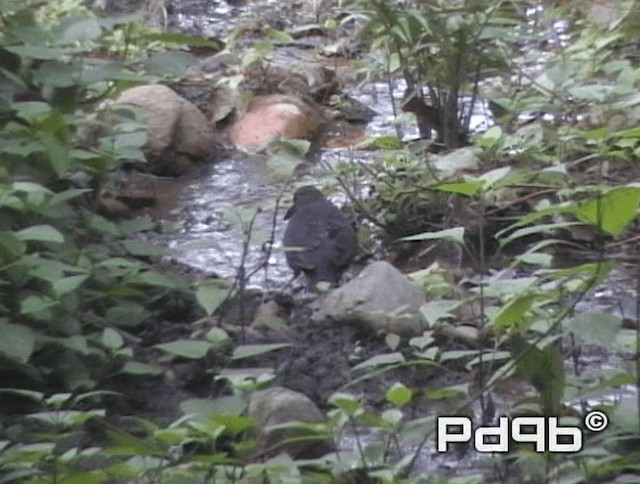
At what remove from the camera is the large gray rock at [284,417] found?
8.50ft

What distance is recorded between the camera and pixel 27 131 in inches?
129

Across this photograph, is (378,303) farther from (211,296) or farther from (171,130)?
(171,130)

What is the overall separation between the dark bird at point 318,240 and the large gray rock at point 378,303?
1.01 ft

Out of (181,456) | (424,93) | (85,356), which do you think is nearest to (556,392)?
(181,456)

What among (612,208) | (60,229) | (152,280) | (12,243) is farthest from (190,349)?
(612,208)

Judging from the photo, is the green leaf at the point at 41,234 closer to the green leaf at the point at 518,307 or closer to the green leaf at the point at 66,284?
the green leaf at the point at 66,284

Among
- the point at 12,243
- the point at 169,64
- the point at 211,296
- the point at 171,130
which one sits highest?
the point at 171,130

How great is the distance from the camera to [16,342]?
2.86m

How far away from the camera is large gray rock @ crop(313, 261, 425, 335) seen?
3.29 meters

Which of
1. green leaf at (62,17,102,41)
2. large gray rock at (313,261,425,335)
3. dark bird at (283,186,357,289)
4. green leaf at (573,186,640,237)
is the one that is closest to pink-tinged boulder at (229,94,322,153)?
dark bird at (283,186,357,289)

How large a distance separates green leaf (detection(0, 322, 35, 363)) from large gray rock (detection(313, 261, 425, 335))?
825mm

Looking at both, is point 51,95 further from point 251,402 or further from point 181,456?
point 181,456

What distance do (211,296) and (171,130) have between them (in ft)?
7.78

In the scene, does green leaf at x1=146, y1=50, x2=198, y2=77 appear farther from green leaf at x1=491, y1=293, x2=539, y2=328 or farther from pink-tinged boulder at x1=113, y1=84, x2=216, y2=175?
pink-tinged boulder at x1=113, y1=84, x2=216, y2=175
